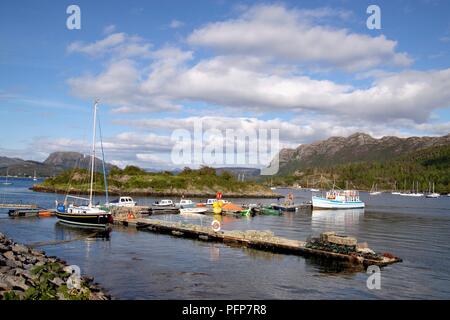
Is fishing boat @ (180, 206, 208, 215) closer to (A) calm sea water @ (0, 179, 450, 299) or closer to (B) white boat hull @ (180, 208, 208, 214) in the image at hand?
(B) white boat hull @ (180, 208, 208, 214)

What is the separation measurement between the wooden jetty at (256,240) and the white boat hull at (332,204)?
62.7m

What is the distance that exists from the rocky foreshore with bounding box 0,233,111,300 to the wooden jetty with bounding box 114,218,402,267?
19614 mm

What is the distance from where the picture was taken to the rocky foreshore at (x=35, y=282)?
60.4 feet

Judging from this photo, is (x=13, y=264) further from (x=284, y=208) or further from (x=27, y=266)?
(x=284, y=208)

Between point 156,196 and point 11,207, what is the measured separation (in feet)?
218

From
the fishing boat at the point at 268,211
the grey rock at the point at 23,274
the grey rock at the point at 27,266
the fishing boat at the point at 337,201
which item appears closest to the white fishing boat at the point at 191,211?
the fishing boat at the point at 268,211

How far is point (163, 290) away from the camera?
27047 millimetres

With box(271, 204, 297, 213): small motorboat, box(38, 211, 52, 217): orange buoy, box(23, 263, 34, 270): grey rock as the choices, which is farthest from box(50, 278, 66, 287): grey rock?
box(271, 204, 297, 213): small motorboat

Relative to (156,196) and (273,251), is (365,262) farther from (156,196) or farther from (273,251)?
(156,196)

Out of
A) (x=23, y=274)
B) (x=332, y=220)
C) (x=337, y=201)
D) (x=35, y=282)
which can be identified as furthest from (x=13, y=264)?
(x=337, y=201)

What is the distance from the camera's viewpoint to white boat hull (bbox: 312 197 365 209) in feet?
365

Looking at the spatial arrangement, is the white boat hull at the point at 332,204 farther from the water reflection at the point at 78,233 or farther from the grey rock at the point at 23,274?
the grey rock at the point at 23,274
